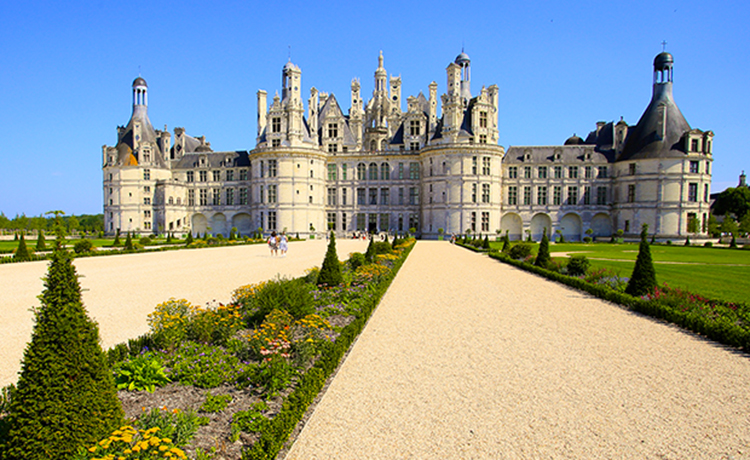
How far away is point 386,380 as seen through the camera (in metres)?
6.97

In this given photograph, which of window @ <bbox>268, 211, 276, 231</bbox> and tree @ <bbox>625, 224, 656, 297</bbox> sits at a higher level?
window @ <bbox>268, 211, 276, 231</bbox>

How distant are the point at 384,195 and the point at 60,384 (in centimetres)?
5651

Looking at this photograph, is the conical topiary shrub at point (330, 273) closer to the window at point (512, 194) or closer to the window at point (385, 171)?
the window at point (385, 171)

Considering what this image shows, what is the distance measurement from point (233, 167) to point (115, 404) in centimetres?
6129

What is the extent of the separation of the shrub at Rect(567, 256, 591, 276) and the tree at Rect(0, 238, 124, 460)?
18144 millimetres

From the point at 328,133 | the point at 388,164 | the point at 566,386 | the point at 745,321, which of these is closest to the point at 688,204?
the point at 388,164

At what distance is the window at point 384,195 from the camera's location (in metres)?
59.4

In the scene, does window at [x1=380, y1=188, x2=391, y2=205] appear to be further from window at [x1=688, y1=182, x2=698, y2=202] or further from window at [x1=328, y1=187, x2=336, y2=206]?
window at [x1=688, y1=182, x2=698, y2=202]

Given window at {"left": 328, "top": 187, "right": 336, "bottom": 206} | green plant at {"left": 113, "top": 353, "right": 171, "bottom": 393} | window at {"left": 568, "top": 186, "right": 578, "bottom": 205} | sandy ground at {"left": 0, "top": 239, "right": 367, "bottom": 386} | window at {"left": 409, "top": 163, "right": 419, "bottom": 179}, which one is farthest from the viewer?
window at {"left": 328, "top": 187, "right": 336, "bottom": 206}

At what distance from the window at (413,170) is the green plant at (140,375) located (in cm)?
5378

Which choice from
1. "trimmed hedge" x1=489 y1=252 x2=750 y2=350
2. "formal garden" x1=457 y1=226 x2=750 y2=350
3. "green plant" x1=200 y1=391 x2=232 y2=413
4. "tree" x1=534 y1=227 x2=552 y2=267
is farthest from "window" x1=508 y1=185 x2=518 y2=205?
"green plant" x1=200 y1=391 x2=232 y2=413

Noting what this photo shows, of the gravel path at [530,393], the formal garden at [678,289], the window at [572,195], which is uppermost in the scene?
the window at [572,195]

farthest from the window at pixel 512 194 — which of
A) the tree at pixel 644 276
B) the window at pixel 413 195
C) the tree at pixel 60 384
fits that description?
the tree at pixel 60 384

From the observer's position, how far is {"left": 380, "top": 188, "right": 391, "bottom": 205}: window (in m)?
59.4
